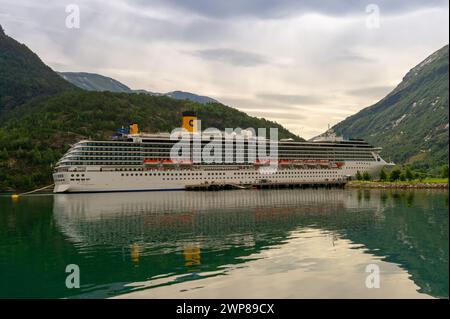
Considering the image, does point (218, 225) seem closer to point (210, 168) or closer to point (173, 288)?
point (173, 288)

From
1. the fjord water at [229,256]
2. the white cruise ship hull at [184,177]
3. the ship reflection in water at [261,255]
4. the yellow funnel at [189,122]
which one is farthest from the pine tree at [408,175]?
the ship reflection in water at [261,255]

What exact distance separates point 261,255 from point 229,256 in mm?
2042

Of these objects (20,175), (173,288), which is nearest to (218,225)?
(173,288)

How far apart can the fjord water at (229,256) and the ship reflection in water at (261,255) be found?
6cm

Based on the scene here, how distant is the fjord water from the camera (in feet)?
70.2

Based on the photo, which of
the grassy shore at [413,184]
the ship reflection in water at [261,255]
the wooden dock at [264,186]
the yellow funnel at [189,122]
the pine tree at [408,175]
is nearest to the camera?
the ship reflection in water at [261,255]

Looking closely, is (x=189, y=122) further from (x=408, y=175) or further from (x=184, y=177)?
(x=408, y=175)

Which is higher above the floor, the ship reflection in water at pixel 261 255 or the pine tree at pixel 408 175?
the pine tree at pixel 408 175

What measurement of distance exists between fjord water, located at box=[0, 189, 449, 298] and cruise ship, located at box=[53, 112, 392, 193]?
5987cm

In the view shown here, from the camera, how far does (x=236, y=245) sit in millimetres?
32438

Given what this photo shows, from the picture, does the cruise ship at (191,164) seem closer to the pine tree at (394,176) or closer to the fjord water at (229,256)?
the pine tree at (394,176)

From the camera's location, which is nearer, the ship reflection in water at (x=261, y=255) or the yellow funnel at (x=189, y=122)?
the ship reflection in water at (x=261, y=255)

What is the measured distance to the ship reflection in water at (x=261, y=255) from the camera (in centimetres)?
2134

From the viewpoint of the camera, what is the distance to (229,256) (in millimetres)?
28578
